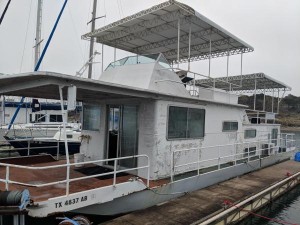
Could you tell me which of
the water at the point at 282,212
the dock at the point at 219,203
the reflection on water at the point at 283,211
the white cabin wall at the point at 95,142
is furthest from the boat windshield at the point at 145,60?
the reflection on water at the point at 283,211

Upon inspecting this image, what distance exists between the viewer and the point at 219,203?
8477 millimetres

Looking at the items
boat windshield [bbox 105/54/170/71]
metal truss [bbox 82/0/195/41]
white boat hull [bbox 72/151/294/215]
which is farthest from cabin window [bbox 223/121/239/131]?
metal truss [bbox 82/0/195/41]

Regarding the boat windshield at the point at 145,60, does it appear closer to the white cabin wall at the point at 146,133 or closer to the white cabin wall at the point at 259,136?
the white cabin wall at the point at 146,133

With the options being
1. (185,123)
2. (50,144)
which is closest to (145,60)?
(185,123)

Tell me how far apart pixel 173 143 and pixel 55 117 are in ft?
70.1

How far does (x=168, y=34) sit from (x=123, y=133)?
18.6 ft

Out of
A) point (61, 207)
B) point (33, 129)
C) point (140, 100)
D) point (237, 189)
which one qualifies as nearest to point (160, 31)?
point (140, 100)

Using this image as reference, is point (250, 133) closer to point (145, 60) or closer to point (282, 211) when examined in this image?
point (282, 211)

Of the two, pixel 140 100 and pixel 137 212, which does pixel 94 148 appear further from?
pixel 137 212

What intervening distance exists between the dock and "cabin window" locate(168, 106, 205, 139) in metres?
1.95

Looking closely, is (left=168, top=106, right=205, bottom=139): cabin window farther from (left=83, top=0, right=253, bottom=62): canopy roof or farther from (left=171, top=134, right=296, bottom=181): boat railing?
(left=83, top=0, right=253, bottom=62): canopy roof

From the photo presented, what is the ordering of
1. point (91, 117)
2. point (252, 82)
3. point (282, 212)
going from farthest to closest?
point (252, 82)
point (282, 212)
point (91, 117)

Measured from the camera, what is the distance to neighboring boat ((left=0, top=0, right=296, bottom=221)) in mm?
6633

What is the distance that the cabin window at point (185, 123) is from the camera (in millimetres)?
9383
